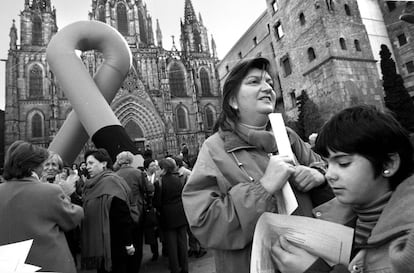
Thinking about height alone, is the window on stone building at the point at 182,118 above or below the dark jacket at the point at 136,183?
above

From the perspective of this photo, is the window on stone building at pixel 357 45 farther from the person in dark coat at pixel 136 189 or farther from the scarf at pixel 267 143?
the scarf at pixel 267 143

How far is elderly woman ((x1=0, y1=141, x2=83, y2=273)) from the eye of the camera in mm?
1973

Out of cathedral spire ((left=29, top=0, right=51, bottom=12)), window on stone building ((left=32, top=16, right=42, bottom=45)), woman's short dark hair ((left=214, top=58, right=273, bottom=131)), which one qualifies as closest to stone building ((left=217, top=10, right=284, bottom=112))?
woman's short dark hair ((left=214, top=58, right=273, bottom=131))

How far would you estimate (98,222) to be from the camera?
289cm

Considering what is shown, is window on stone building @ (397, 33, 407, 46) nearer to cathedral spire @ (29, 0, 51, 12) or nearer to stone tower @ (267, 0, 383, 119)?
stone tower @ (267, 0, 383, 119)

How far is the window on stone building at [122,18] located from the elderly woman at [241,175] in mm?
34700

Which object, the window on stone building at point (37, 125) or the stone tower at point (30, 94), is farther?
the window on stone building at point (37, 125)

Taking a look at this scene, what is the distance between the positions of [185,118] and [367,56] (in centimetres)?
2009

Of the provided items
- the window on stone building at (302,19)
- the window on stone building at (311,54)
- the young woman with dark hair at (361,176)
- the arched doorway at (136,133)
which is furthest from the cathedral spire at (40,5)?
the young woman with dark hair at (361,176)

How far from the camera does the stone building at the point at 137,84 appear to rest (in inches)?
1038

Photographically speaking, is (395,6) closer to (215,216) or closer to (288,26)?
(288,26)

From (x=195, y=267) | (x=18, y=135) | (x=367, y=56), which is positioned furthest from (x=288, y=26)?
(x=18, y=135)

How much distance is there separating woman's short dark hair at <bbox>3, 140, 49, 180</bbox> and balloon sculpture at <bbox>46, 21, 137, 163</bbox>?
3501 mm

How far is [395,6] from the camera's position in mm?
17453
